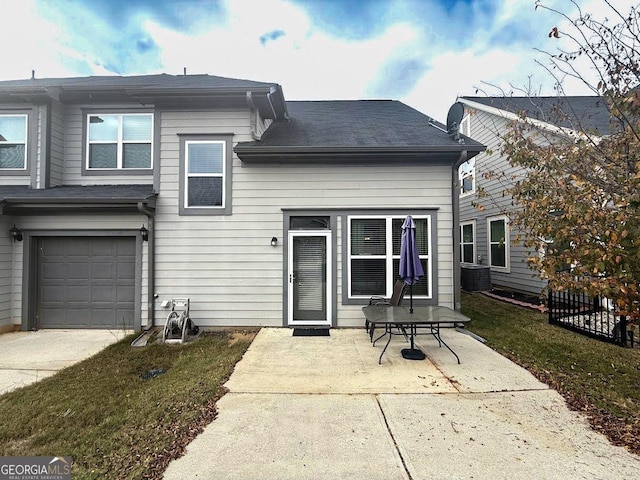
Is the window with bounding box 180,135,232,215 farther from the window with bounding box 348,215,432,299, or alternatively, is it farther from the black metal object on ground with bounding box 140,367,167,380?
the black metal object on ground with bounding box 140,367,167,380

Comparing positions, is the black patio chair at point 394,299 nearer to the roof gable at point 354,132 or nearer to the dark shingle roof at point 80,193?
the roof gable at point 354,132

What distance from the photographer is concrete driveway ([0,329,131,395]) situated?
13.4ft

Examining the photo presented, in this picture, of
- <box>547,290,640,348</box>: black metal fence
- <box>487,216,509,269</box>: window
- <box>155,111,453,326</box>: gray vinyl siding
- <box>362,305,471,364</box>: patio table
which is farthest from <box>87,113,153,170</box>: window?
<box>487,216,509,269</box>: window

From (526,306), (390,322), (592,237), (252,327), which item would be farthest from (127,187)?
(526,306)

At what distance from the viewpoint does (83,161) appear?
21.9ft

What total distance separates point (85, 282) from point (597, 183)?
8308mm

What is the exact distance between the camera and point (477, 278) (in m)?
9.75

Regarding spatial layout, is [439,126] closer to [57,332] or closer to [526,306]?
[526,306]

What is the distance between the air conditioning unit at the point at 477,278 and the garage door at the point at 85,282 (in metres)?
9.30

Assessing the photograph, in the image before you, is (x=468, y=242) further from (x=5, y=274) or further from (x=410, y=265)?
(x=5, y=274)

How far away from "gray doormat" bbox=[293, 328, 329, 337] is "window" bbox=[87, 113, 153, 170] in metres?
4.74

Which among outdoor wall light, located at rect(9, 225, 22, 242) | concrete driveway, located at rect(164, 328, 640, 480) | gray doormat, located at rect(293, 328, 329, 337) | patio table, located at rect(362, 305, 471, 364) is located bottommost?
concrete driveway, located at rect(164, 328, 640, 480)

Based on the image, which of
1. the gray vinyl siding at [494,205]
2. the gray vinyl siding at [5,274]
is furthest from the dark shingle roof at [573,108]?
the gray vinyl siding at [5,274]

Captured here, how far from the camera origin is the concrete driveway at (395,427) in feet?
7.36
